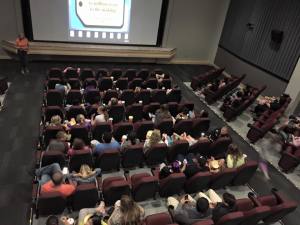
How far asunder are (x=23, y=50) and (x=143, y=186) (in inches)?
271

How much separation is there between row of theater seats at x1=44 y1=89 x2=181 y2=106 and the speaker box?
4076 mm

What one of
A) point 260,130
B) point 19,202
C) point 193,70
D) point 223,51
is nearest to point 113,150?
point 19,202

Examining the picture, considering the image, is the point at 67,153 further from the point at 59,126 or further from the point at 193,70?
the point at 193,70

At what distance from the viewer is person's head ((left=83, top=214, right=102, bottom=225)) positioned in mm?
3745

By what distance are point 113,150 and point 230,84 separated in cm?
539

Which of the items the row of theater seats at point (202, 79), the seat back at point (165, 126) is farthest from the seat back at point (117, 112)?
the row of theater seats at point (202, 79)

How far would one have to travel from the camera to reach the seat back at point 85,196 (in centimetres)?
423

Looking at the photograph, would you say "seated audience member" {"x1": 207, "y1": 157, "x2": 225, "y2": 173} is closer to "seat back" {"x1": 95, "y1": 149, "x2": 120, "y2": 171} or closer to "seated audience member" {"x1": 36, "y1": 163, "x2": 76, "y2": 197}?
"seat back" {"x1": 95, "y1": 149, "x2": 120, "y2": 171}

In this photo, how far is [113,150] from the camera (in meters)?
5.11

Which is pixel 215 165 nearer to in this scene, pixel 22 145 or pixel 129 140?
pixel 129 140

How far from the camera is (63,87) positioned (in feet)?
24.3

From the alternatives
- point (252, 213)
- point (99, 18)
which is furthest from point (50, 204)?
point (99, 18)

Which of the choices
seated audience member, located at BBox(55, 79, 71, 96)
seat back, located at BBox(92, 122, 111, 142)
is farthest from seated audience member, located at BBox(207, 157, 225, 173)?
seated audience member, located at BBox(55, 79, 71, 96)

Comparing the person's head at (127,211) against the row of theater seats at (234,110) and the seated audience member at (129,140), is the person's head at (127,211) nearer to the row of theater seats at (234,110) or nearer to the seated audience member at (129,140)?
the seated audience member at (129,140)
